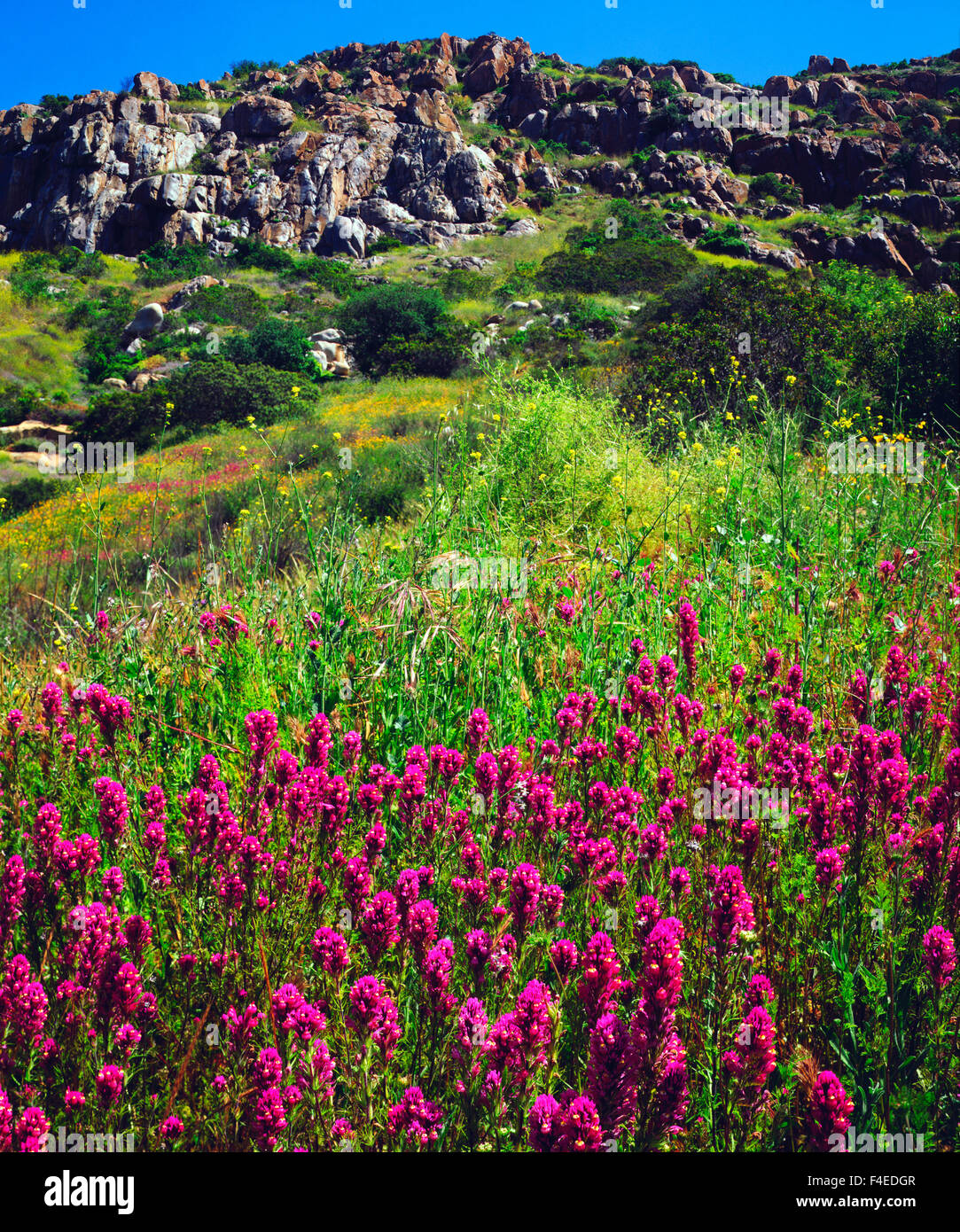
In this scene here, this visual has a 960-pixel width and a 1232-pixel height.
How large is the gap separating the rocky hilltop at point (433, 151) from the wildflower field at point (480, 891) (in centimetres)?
4742

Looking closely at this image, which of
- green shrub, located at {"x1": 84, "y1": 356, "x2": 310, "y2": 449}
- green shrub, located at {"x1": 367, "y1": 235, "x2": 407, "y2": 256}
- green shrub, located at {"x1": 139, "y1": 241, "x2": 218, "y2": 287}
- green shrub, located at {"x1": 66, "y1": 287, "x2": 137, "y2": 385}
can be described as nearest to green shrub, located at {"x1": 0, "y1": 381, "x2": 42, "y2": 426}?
green shrub, located at {"x1": 84, "y1": 356, "x2": 310, "y2": 449}

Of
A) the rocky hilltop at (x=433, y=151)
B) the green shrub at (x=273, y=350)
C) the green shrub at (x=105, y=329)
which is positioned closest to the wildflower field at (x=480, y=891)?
the green shrub at (x=273, y=350)

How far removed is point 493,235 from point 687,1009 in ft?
195

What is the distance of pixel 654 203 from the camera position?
53.7 meters

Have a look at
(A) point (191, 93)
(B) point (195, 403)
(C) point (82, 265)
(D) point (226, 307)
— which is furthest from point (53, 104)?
(B) point (195, 403)

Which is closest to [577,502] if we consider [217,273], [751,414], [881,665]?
[881,665]

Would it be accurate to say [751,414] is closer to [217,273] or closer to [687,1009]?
[687,1009]

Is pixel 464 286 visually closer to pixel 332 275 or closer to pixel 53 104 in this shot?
pixel 332 275

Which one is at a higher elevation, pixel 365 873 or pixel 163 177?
pixel 163 177

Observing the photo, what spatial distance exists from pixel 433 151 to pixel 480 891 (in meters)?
73.1

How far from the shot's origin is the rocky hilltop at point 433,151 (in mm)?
54094

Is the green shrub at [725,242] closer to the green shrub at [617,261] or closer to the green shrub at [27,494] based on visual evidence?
the green shrub at [617,261]

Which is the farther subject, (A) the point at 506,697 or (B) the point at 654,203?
(B) the point at 654,203

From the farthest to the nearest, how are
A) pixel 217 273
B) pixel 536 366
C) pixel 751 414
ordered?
pixel 217 273 < pixel 536 366 < pixel 751 414
